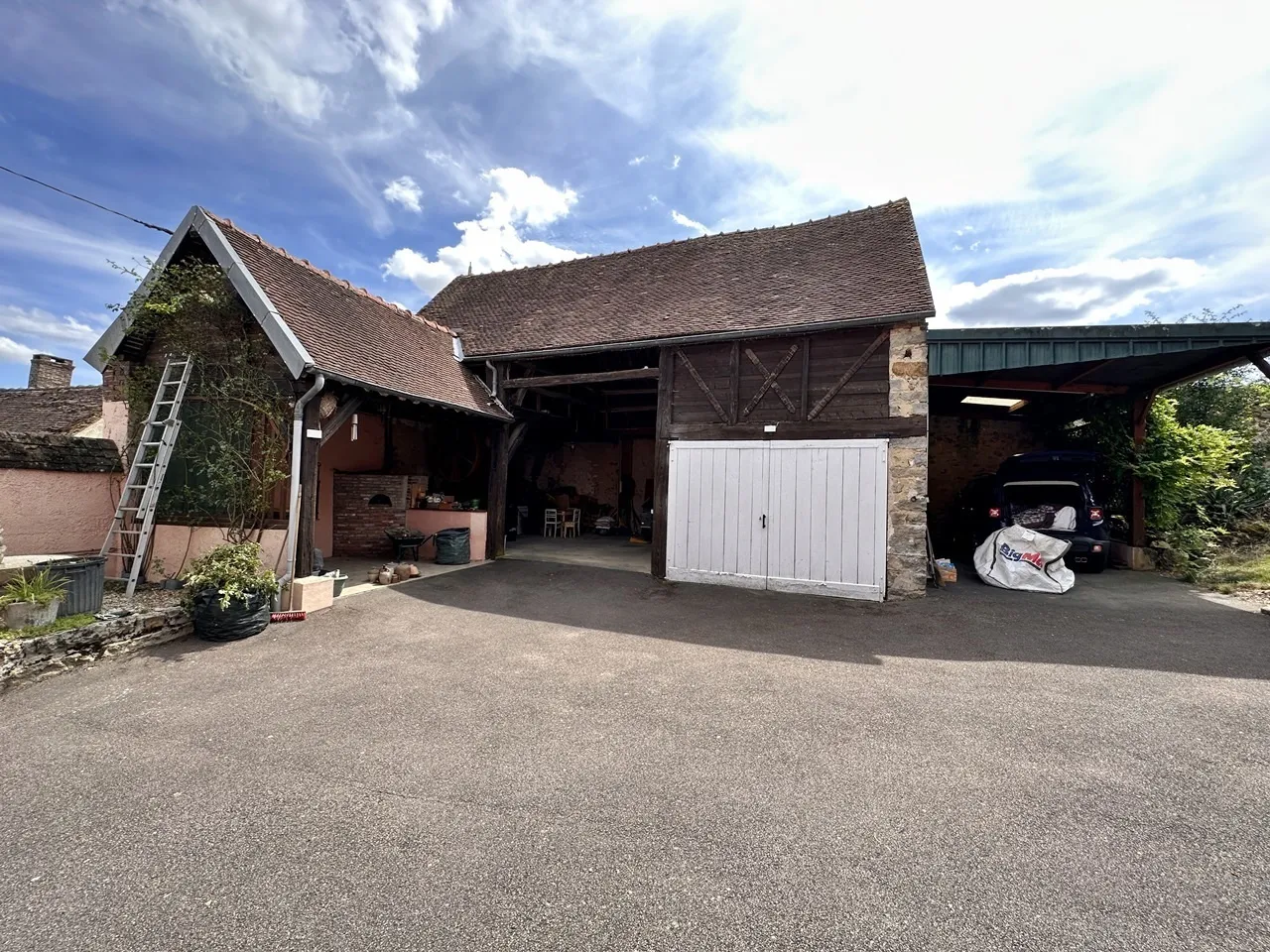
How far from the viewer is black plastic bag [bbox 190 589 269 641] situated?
4.93 meters

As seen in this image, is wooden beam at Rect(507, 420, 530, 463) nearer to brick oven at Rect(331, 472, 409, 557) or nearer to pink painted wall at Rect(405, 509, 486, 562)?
pink painted wall at Rect(405, 509, 486, 562)

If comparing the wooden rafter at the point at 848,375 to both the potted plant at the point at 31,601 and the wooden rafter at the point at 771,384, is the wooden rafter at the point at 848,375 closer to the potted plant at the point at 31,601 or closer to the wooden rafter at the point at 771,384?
the wooden rafter at the point at 771,384

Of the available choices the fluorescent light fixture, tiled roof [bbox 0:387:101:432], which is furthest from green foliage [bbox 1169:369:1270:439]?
tiled roof [bbox 0:387:101:432]

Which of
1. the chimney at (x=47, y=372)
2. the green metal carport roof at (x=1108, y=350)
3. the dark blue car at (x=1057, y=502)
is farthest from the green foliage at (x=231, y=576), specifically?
the chimney at (x=47, y=372)

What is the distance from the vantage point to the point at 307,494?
6.15 metres

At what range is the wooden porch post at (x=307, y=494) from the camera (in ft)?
20.0

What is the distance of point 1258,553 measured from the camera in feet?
26.3

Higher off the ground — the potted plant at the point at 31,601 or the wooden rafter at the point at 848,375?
the wooden rafter at the point at 848,375

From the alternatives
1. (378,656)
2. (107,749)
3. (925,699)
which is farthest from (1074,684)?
(107,749)

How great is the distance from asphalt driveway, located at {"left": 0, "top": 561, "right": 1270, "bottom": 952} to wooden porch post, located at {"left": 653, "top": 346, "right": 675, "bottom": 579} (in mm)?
3063

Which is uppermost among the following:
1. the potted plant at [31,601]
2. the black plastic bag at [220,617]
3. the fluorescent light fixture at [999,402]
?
the fluorescent light fixture at [999,402]

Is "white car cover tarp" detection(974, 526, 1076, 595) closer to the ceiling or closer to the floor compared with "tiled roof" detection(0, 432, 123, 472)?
closer to the floor

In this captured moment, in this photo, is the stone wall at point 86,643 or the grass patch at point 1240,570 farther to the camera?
the grass patch at point 1240,570

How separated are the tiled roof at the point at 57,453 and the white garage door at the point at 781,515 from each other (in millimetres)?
7356
